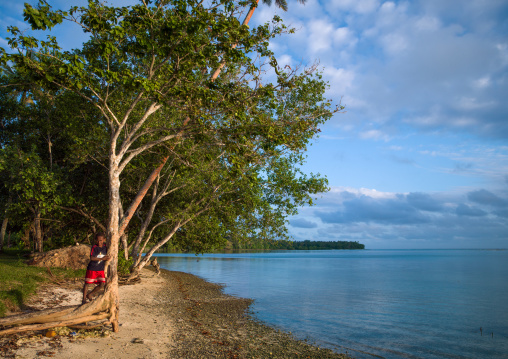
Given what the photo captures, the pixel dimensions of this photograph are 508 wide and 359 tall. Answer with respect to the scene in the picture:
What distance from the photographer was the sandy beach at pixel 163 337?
7188 millimetres

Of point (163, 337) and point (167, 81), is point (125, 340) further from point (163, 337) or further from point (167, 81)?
point (167, 81)

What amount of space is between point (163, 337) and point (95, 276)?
2.54 meters

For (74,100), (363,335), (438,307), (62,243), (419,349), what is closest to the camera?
(419,349)

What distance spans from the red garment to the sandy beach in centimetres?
139

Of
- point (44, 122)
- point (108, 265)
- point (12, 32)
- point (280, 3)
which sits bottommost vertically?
point (108, 265)

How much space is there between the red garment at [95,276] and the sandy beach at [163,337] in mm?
1388

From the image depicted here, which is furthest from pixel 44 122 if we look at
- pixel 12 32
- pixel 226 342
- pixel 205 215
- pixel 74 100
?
pixel 226 342

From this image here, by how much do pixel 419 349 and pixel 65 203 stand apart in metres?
18.6

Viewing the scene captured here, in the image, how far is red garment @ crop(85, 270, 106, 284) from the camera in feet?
31.0

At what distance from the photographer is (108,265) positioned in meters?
9.05

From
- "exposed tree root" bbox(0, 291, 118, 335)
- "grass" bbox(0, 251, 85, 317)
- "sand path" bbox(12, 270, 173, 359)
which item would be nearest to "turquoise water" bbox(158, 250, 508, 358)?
"sand path" bbox(12, 270, 173, 359)

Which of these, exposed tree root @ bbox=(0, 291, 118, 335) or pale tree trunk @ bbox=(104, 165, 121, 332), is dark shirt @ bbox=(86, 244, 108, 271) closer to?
pale tree trunk @ bbox=(104, 165, 121, 332)

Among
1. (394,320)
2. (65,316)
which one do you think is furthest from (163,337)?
(394,320)

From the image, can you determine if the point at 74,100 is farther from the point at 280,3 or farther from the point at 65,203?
the point at 280,3
